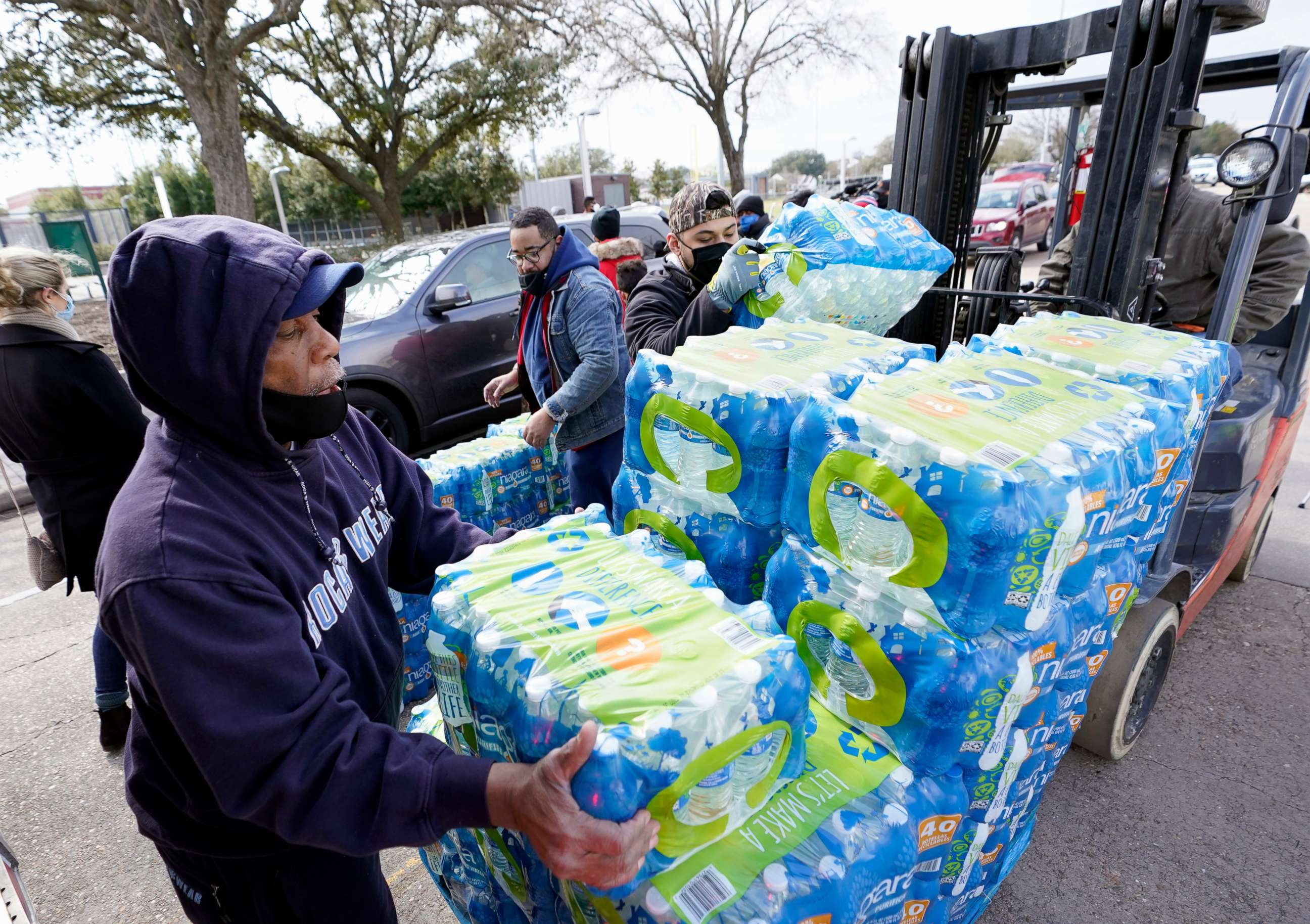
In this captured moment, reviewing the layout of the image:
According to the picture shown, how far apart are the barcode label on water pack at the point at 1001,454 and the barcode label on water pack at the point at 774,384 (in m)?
0.55

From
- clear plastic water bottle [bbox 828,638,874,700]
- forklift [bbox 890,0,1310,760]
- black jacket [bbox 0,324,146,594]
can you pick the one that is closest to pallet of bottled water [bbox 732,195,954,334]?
forklift [bbox 890,0,1310,760]

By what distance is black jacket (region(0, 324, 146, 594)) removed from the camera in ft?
9.24

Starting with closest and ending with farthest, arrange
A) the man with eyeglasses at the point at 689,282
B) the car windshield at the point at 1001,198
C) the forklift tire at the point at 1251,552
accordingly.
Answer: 1. the man with eyeglasses at the point at 689,282
2. the forklift tire at the point at 1251,552
3. the car windshield at the point at 1001,198

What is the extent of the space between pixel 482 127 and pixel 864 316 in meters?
21.0

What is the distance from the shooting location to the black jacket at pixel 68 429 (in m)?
2.82

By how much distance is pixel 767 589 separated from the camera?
198cm

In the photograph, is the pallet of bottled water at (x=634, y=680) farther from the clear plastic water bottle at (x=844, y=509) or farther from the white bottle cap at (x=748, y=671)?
the clear plastic water bottle at (x=844, y=509)

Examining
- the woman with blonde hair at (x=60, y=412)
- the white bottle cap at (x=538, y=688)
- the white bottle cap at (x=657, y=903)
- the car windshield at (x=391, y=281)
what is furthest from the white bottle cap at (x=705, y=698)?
the car windshield at (x=391, y=281)

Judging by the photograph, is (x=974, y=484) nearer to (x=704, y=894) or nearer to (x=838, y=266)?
(x=704, y=894)

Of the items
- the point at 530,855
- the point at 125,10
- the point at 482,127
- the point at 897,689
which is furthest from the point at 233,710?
the point at 482,127

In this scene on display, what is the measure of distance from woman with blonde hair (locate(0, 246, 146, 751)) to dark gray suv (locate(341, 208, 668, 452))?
8.76ft

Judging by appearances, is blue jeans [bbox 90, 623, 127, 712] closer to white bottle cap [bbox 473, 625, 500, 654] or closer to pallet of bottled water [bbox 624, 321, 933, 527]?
pallet of bottled water [bbox 624, 321, 933, 527]

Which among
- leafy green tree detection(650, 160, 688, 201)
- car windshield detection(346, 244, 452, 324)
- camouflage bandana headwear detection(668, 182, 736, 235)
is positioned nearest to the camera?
camouflage bandana headwear detection(668, 182, 736, 235)

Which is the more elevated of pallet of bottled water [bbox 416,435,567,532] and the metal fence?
the metal fence
